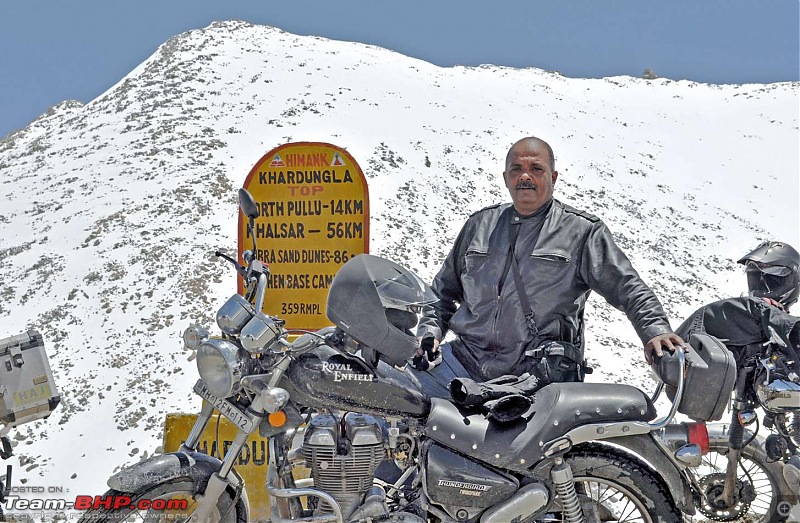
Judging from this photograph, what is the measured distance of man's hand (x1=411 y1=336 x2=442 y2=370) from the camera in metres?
3.81

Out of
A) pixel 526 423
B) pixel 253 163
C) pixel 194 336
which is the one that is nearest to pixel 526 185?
pixel 526 423

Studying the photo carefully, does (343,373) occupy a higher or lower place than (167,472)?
higher

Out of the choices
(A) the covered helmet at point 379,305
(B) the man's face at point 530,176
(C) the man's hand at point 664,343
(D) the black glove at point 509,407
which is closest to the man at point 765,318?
(C) the man's hand at point 664,343

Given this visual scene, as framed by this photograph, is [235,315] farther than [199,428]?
No

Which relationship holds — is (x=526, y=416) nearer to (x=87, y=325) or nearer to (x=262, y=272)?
(x=262, y=272)

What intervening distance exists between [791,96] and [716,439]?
163ft

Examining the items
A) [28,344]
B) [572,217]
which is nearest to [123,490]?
[28,344]

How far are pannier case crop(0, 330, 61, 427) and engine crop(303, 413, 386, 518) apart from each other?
1.35m

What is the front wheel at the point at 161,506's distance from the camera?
301cm

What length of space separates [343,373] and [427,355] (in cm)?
90

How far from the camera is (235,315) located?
3.07 m

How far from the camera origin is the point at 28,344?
352cm

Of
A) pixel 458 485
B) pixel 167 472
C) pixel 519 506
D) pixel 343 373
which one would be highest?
pixel 343 373

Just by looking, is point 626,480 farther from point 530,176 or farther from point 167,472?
point 167,472
